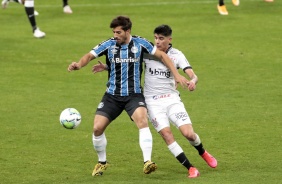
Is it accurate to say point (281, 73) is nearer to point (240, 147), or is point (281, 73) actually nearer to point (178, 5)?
point (240, 147)

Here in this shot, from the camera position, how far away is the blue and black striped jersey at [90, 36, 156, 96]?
41.4 feet

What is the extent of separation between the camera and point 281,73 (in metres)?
21.2

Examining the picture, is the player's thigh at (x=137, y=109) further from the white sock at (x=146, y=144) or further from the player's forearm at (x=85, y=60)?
the player's forearm at (x=85, y=60)

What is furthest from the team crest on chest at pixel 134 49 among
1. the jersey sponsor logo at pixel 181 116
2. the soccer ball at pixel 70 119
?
the soccer ball at pixel 70 119

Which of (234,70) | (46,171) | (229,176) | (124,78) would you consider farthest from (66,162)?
(234,70)

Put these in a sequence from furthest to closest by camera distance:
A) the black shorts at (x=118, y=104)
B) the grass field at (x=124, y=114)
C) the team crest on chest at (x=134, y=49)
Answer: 1. the grass field at (x=124, y=114)
2. the team crest on chest at (x=134, y=49)
3. the black shorts at (x=118, y=104)

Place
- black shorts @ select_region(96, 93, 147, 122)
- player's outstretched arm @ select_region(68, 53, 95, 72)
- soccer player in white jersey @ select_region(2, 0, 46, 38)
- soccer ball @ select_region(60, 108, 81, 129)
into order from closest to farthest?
player's outstretched arm @ select_region(68, 53, 95, 72), black shorts @ select_region(96, 93, 147, 122), soccer ball @ select_region(60, 108, 81, 129), soccer player in white jersey @ select_region(2, 0, 46, 38)

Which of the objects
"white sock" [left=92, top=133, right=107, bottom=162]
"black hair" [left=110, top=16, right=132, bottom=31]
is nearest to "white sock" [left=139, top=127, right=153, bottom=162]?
"white sock" [left=92, top=133, right=107, bottom=162]

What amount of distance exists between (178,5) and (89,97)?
40.8 ft

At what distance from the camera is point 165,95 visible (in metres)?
13.0

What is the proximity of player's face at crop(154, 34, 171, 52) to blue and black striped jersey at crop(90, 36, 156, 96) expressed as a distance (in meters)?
0.23

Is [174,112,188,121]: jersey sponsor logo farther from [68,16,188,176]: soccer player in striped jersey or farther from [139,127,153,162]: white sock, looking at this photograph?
[139,127,153,162]: white sock

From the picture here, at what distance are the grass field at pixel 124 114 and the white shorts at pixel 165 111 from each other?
0.80 m

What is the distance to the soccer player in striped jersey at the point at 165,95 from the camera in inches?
500
